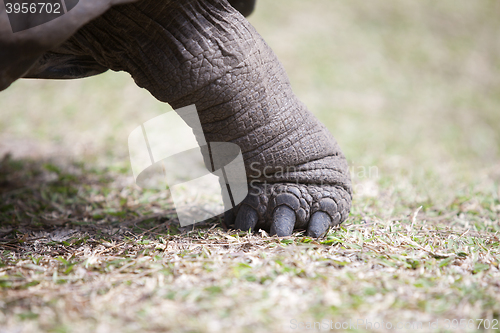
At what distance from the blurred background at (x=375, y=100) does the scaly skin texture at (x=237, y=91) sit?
2.66ft

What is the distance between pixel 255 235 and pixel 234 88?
69 cm

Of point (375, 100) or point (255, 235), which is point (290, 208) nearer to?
point (255, 235)

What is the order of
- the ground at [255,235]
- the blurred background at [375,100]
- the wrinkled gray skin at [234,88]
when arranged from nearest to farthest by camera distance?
the ground at [255,235] → the wrinkled gray skin at [234,88] → the blurred background at [375,100]

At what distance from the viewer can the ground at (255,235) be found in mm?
1289

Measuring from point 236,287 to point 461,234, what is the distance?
1395 millimetres

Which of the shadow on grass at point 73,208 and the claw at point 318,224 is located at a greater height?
the shadow on grass at point 73,208

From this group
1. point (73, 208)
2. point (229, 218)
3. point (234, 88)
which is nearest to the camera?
point (234, 88)

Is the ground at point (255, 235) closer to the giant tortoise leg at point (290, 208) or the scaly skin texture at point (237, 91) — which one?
the giant tortoise leg at point (290, 208)

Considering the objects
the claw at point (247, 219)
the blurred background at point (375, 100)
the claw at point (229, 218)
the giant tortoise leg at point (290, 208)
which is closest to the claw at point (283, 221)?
the giant tortoise leg at point (290, 208)

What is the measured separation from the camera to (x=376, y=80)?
6707 millimetres

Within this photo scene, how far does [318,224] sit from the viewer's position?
6.32 ft

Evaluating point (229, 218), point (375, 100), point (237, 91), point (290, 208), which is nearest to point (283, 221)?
point (290, 208)

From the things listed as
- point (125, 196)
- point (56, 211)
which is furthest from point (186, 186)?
point (56, 211)

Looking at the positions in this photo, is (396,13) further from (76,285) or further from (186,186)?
(76,285)
